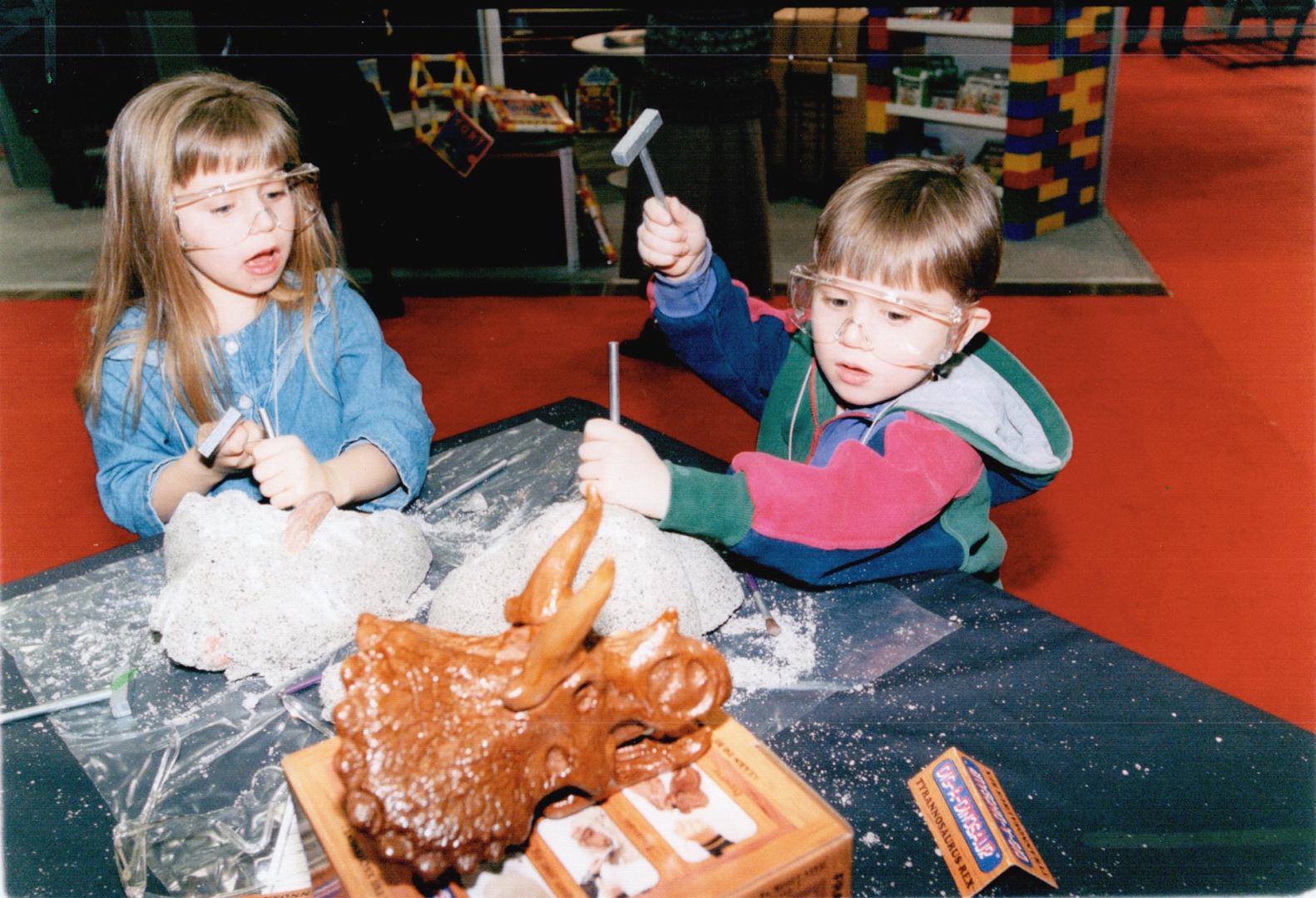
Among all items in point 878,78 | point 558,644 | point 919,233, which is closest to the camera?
point 558,644

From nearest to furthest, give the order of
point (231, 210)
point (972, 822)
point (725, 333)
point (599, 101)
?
1. point (972, 822)
2. point (231, 210)
3. point (725, 333)
4. point (599, 101)

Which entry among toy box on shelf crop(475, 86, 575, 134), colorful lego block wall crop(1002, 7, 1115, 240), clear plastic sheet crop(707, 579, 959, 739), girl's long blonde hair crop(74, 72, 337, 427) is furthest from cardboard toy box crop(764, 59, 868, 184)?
clear plastic sheet crop(707, 579, 959, 739)

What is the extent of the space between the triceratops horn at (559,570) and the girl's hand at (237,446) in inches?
28.2

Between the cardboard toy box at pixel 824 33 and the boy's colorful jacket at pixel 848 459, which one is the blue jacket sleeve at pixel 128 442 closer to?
the boy's colorful jacket at pixel 848 459

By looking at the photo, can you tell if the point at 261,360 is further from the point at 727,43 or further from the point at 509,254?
the point at 509,254

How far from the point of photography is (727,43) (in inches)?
119

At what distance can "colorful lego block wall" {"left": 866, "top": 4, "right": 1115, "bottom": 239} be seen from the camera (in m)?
4.33

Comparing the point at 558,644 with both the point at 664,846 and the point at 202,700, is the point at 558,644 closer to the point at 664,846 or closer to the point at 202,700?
the point at 664,846

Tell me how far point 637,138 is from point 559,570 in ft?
2.03

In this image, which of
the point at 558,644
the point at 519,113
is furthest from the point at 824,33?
the point at 558,644

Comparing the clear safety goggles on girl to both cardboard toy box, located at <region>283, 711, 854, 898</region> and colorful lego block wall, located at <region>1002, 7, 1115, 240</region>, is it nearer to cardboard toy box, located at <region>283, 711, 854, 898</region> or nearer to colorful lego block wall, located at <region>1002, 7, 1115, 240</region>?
cardboard toy box, located at <region>283, 711, 854, 898</region>

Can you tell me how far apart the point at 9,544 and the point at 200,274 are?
1.51 meters

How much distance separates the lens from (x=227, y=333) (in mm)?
1666

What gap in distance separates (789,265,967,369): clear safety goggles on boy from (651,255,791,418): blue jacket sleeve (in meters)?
0.32
